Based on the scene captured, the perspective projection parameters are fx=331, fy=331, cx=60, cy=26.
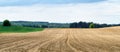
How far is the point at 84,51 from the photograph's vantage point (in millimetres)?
13625

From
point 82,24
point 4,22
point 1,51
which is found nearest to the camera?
point 1,51

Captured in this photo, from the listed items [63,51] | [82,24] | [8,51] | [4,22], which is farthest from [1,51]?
[82,24]

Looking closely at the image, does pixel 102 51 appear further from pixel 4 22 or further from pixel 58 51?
pixel 4 22

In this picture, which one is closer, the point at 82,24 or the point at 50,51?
the point at 50,51

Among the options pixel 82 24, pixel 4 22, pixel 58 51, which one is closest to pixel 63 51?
pixel 58 51

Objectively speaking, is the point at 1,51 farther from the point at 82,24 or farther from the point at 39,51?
the point at 82,24

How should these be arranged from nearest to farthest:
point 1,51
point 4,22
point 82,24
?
point 1,51 < point 4,22 < point 82,24

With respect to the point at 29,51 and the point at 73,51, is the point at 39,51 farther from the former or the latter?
the point at 73,51

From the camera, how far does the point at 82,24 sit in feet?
395

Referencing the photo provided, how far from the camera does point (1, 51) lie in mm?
13195

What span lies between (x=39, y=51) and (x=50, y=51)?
51 cm

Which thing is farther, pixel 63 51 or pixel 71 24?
pixel 71 24

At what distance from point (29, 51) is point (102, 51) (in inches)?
120

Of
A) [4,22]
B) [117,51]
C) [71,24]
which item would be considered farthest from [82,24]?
[117,51]
